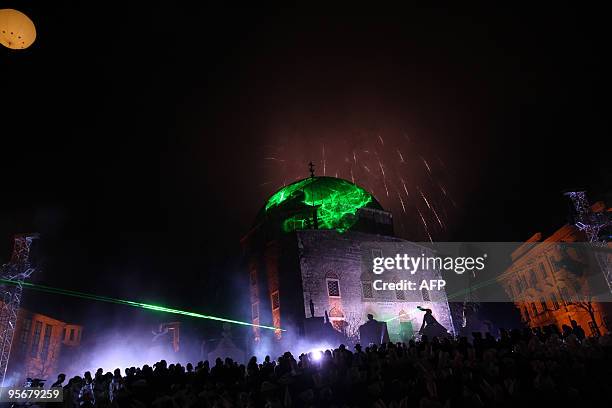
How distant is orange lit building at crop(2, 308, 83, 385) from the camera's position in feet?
90.8

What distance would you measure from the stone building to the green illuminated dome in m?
0.08

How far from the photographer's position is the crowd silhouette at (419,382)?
518cm

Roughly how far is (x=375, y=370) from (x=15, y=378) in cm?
2932

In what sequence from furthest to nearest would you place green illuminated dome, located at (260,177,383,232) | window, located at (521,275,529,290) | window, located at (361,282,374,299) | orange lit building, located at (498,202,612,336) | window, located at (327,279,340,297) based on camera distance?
1. window, located at (521,275,529,290)
2. orange lit building, located at (498,202,612,336)
3. green illuminated dome, located at (260,177,383,232)
4. window, located at (361,282,374,299)
5. window, located at (327,279,340,297)

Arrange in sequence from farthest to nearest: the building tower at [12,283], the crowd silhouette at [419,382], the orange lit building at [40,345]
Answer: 1. the orange lit building at [40,345]
2. the building tower at [12,283]
3. the crowd silhouette at [419,382]

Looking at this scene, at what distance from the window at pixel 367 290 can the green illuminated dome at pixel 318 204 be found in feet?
14.5

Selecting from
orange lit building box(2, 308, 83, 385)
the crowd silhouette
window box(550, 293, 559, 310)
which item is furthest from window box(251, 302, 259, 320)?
window box(550, 293, 559, 310)

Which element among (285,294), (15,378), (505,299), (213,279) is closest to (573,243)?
(505,299)

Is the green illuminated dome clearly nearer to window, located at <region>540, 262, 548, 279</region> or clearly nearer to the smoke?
the smoke

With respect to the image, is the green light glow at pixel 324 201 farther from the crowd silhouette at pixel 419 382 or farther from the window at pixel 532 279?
the crowd silhouette at pixel 419 382

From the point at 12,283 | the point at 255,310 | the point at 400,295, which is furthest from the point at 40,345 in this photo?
the point at 400,295

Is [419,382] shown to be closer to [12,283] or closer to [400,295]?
[12,283]

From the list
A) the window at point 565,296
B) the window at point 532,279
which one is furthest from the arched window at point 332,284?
the window at point 532,279

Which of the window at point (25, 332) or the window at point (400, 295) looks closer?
the window at point (25, 332)
